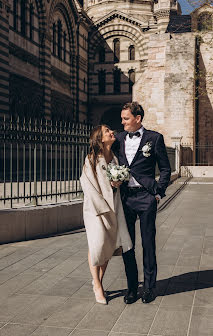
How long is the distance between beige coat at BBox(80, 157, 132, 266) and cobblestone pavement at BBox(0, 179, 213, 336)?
0.54 m

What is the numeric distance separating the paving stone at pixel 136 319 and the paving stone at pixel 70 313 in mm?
351

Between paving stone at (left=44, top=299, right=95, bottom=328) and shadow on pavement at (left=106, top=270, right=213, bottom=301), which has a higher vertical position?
shadow on pavement at (left=106, top=270, right=213, bottom=301)

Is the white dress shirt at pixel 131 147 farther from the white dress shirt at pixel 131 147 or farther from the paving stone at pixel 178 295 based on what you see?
the paving stone at pixel 178 295

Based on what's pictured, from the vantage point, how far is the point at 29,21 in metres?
24.3

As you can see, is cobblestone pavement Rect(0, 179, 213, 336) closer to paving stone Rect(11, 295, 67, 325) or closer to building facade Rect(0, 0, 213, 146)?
paving stone Rect(11, 295, 67, 325)

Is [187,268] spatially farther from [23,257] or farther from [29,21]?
[29,21]

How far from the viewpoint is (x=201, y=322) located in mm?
3648

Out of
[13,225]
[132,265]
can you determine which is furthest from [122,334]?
[13,225]

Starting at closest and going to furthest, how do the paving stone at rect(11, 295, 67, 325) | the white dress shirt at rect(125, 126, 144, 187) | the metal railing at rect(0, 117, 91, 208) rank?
1. the paving stone at rect(11, 295, 67, 325)
2. the white dress shirt at rect(125, 126, 144, 187)
3. the metal railing at rect(0, 117, 91, 208)

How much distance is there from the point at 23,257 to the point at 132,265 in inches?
89.8

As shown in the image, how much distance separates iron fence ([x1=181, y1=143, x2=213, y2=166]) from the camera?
1045 inches

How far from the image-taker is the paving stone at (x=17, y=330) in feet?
11.3

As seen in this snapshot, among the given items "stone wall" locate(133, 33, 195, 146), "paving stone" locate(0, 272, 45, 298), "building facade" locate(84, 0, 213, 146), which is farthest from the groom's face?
"stone wall" locate(133, 33, 195, 146)

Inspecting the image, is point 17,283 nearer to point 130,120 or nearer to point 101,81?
point 130,120
